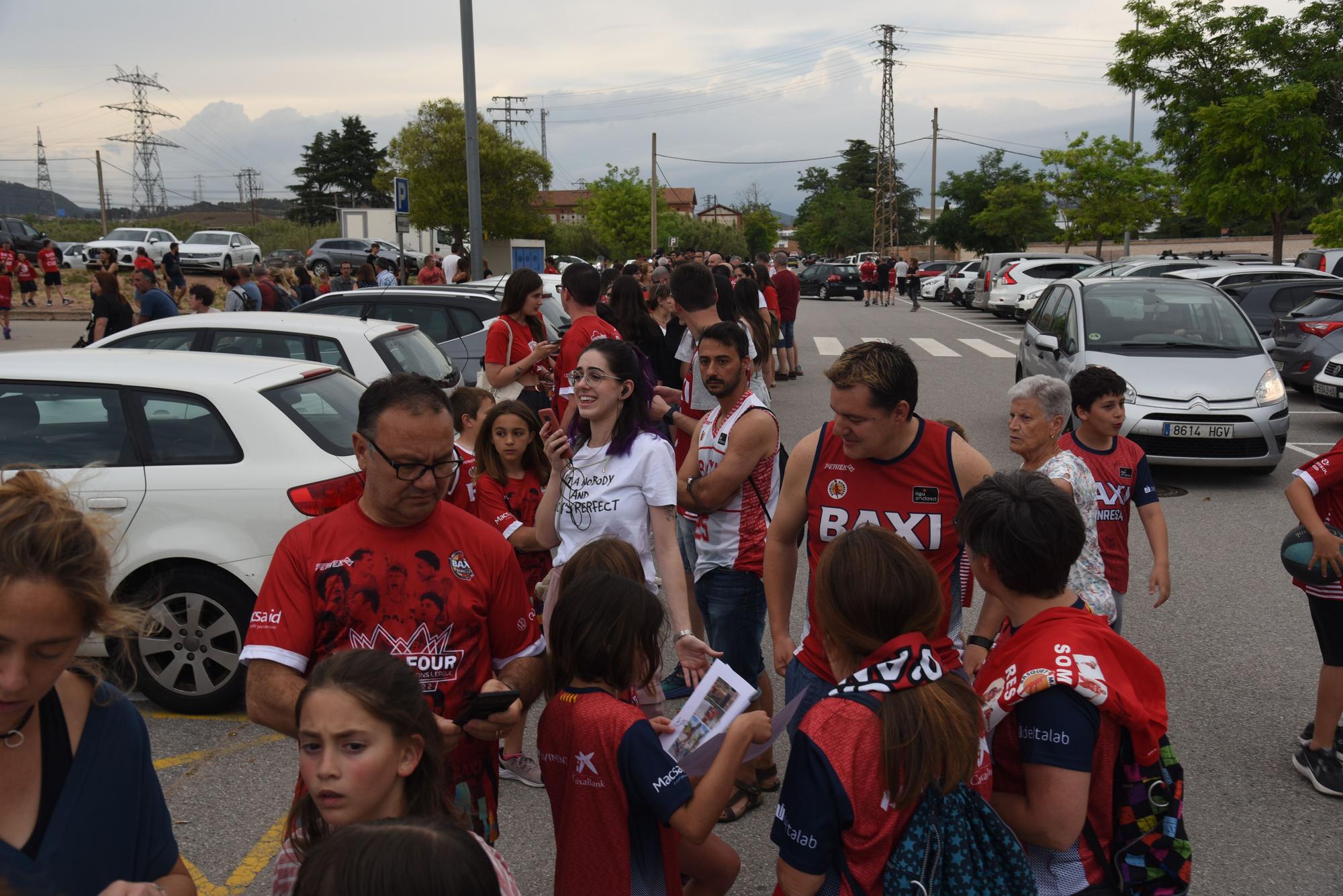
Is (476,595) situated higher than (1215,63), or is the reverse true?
(1215,63)

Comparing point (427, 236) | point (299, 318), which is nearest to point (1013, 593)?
point (299, 318)

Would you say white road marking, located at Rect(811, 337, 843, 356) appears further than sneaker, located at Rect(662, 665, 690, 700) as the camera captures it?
Yes

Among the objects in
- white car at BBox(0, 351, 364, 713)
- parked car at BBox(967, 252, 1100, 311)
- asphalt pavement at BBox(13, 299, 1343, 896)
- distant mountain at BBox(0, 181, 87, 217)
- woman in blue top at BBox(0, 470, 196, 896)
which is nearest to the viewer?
woman in blue top at BBox(0, 470, 196, 896)

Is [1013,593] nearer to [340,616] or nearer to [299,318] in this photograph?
[340,616]

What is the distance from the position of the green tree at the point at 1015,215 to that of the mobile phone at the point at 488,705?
5245cm

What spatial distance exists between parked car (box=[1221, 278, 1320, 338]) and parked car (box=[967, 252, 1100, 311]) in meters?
13.4

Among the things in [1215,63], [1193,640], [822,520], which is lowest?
[1193,640]

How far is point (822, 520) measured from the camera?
341 cm

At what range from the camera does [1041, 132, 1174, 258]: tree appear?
121ft

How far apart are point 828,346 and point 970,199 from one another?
4330cm

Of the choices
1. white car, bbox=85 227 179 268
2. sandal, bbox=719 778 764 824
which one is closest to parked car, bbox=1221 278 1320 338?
sandal, bbox=719 778 764 824

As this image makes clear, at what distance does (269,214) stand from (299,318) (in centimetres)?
12764

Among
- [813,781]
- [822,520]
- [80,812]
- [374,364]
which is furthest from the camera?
[374,364]

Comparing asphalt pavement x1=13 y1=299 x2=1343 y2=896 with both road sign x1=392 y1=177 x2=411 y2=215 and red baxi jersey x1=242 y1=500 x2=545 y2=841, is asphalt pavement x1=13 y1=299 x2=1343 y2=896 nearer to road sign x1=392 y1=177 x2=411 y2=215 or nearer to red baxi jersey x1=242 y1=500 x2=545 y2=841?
red baxi jersey x1=242 y1=500 x2=545 y2=841
